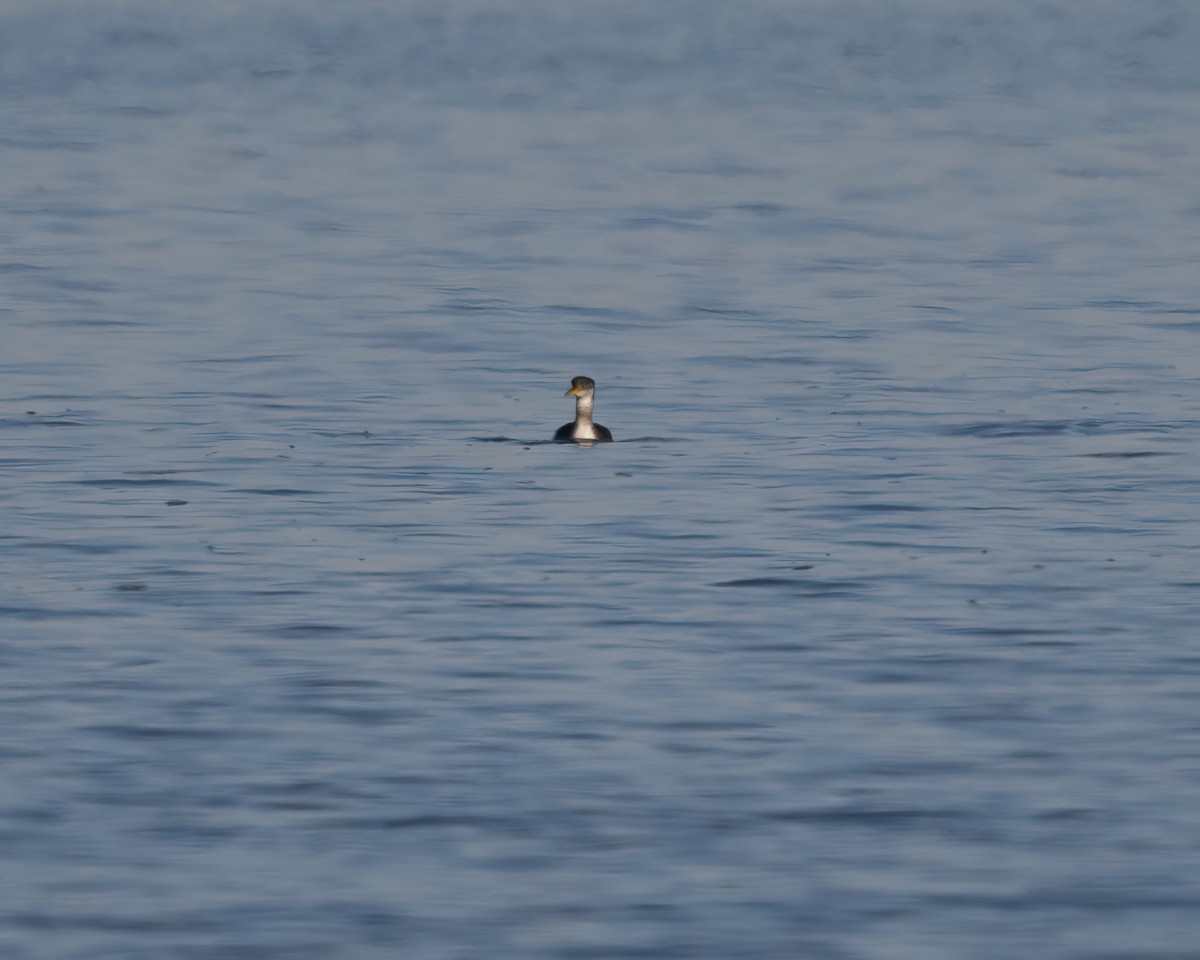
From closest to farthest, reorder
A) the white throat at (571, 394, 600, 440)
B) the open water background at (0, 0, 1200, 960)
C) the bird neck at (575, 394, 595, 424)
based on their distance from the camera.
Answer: the open water background at (0, 0, 1200, 960) → the white throat at (571, 394, 600, 440) → the bird neck at (575, 394, 595, 424)

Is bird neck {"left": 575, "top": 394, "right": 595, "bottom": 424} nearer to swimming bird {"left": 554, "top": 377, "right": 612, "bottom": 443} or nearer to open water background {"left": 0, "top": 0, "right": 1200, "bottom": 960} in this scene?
swimming bird {"left": 554, "top": 377, "right": 612, "bottom": 443}

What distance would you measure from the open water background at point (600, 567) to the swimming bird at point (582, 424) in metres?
0.30

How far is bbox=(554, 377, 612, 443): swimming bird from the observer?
19922mm

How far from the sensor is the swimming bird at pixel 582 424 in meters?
19.9

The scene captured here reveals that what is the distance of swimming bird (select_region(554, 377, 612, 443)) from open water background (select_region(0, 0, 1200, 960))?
→ 0.30m

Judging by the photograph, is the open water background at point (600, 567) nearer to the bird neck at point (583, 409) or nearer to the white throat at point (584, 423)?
the white throat at point (584, 423)

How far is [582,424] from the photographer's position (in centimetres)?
1998

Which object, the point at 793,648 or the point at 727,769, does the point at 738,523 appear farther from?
the point at 727,769

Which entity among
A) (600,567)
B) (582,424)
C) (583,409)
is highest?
(583,409)

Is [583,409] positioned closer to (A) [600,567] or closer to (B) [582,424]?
(B) [582,424]

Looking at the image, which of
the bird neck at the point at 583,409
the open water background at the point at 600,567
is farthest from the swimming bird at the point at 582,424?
the open water background at the point at 600,567

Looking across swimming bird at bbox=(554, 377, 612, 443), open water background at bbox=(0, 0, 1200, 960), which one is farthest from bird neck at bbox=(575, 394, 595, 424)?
open water background at bbox=(0, 0, 1200, 960)

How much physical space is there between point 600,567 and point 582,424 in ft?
14.7

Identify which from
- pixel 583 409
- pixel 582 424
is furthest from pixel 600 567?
pixel 583 409
